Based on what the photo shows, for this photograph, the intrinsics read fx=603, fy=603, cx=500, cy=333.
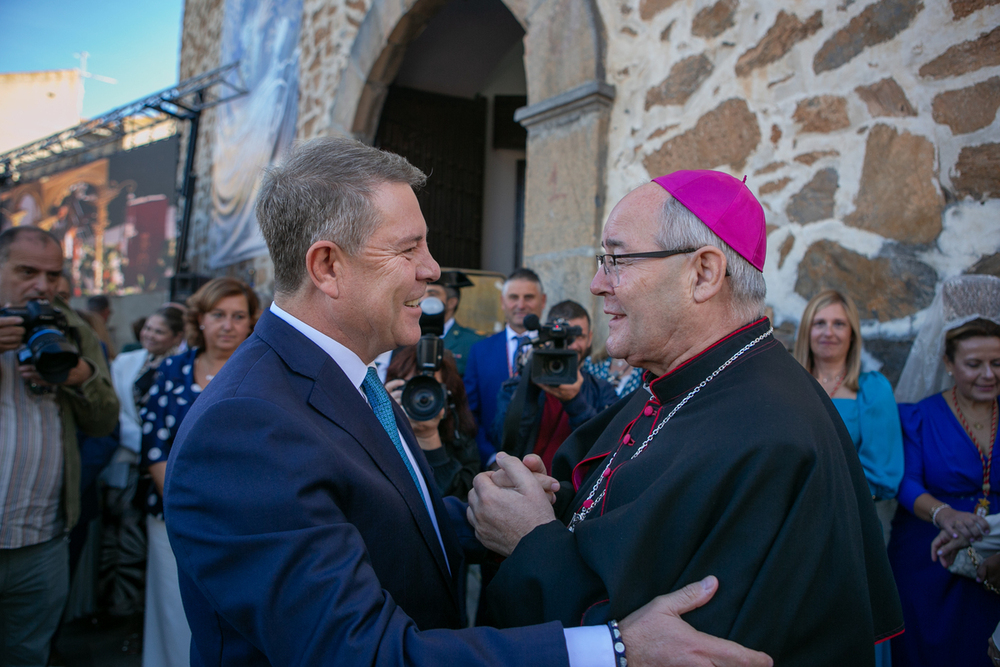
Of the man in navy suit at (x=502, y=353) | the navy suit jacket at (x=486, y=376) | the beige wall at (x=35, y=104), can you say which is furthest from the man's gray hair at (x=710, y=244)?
the beige wall at (x=35, y=104)

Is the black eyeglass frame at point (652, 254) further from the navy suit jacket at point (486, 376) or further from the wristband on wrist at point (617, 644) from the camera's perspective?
the navy suit jacket at point (486, 376)

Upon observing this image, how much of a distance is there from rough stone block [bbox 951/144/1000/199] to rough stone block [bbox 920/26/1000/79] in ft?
1.01

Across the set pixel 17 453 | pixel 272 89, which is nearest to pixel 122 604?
pixel 17 453

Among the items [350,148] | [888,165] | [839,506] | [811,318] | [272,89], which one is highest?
[272,89]

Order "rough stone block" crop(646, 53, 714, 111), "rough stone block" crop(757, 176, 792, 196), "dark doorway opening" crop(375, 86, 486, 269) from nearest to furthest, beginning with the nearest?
"rough stone block" crop(757, 176, 792, 196), "rough stone block" crop(646, 53, 714, 111), "dark doorway opening" crop(375, 86, 486, 269)

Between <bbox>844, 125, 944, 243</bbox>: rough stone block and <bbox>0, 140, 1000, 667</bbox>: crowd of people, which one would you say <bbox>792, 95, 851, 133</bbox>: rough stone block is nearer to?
<bbox>844, 125, 944, 243</bbox>: rough stone block

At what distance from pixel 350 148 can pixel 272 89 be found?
749 centimetres

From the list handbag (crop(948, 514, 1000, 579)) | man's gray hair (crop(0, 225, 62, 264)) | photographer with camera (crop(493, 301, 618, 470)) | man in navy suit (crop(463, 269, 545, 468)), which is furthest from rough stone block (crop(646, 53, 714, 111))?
man's gray hair (crop(0, 225, 62, 264))

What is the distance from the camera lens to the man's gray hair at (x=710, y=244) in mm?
1468

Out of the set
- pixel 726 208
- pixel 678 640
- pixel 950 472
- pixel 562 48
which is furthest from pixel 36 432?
pixel 950 472

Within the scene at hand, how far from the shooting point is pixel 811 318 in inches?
106

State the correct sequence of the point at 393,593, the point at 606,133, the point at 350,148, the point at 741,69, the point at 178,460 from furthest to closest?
the point at 606,133 → the point at 741,69 → the point at 350,148 → the point at 393,593 → the point at 178,460

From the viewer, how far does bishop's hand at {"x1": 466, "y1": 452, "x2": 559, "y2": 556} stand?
4.55 feet

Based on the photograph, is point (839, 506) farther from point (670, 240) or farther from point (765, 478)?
point (670, 240)
